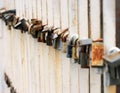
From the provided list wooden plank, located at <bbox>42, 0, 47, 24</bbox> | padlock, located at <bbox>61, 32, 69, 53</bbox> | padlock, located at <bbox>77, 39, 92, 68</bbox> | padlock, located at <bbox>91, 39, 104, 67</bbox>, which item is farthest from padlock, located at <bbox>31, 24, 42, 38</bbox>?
padlock, located at <bbox>91, 39, 104, 67</bbox>

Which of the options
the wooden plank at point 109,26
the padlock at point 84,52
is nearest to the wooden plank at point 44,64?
Answer: the padlock at point 84,52

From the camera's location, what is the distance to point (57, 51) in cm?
218

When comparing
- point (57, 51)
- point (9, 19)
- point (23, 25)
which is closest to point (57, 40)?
point (57, 51)

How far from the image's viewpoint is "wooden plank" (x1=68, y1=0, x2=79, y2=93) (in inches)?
72.9

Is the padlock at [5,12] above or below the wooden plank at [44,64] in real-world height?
above

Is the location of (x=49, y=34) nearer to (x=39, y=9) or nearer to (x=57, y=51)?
(x=57, y=51)

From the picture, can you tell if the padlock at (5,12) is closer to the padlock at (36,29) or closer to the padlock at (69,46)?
the padlock at (36,29)

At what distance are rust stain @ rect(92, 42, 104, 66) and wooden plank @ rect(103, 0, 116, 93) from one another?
0.08 ft

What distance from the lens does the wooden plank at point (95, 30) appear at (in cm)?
161

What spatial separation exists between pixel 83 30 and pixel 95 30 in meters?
0.13

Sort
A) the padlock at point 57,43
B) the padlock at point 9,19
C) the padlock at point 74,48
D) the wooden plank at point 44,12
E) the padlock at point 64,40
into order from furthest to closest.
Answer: the padlock at point 9,19, the wooden plank at point 44,12, the padlock at point 57,43, the padlock at point 64,40, the padlock at point 74,48

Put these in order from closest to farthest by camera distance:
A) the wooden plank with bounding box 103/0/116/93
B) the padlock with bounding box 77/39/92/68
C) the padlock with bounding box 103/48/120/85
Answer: the padlock with bounding box 103/48/120/85 < the wooden plank with bounding box 103/0/116/93 < the padlock with bounding box 77/39/92/68

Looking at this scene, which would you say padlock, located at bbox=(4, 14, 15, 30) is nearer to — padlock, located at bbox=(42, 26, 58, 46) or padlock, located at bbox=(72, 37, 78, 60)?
padlock, located at bbox=(42, 26, 58, 46)

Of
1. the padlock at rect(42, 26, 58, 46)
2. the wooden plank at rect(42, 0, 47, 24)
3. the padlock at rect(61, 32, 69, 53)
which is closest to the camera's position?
the padlock at rect(61, 32, 69, 53)
